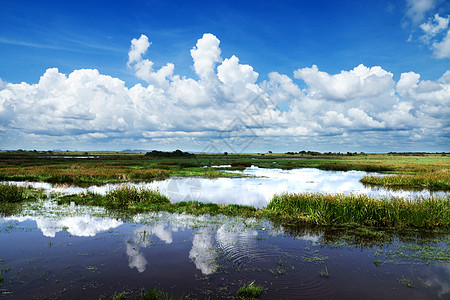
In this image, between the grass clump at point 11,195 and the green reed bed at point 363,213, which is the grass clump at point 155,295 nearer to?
the green reed bed at point 363,213

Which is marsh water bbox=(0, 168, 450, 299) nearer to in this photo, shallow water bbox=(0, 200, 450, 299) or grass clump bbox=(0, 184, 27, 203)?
shallow water bbox=(0, 200, 450, 299)

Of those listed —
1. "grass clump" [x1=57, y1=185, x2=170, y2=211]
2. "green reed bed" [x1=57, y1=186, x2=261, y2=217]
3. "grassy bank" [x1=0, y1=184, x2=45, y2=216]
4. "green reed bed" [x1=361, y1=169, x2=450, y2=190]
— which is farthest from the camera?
"green reed bed" [x1=361, y1=169, x2=450, y2=190]

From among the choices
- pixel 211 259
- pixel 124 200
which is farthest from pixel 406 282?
pixel 124 200

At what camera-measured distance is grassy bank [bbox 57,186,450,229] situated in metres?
16.0

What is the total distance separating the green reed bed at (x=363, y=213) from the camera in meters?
15.9

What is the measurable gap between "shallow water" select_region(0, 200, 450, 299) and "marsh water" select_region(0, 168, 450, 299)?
0.04 m

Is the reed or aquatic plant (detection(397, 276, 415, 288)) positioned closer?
aquatic plant (detection(397, 276, 415, 288))

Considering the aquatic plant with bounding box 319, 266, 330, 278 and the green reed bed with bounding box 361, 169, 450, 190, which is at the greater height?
the green reed bed with bounding box 361, 169, 450, 190

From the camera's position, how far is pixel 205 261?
1038 centimetres

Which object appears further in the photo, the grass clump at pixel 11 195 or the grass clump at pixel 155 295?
the grass clump at pixel 11 195

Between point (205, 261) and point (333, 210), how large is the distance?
1059 cm

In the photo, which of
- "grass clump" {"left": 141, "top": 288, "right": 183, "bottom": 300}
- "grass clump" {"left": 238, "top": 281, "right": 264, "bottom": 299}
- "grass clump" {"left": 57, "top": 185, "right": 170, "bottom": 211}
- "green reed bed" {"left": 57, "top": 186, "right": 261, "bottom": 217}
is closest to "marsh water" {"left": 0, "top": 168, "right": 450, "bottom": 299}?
"grass clump" {"left": 238, "top": 281, "right": 264, "bottom": 299}

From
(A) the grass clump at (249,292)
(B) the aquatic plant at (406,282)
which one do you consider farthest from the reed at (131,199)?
(B) the aquatic plant at (406,282)

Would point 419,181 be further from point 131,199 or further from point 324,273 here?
point 131,199
